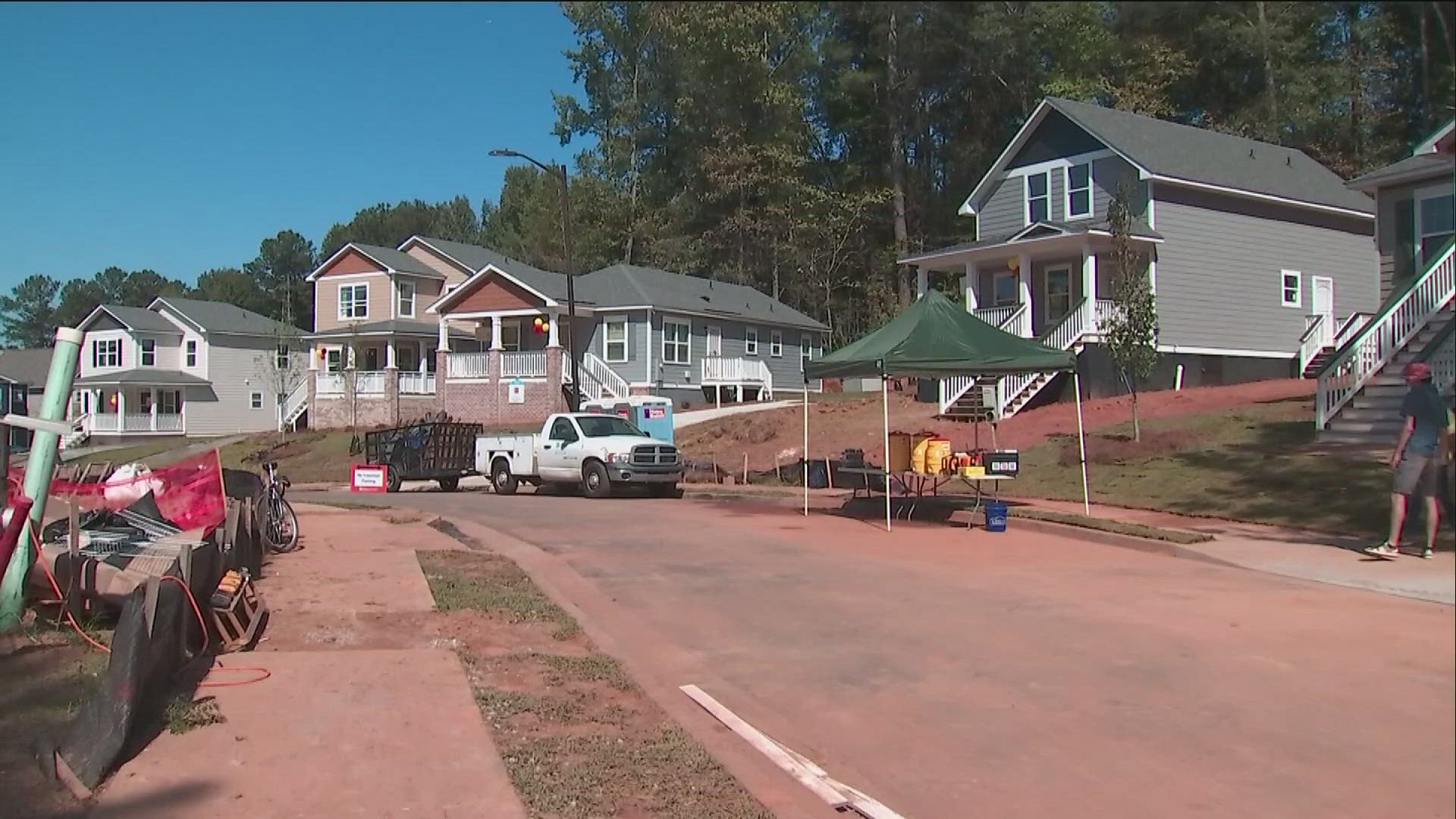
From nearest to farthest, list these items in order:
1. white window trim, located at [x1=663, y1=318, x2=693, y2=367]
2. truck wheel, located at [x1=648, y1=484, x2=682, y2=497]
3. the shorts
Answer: the shorts → truck wheel, located at [x1=648, y1=484, x2=682, y2=497] → white window trim, located at [x1=663, y1=318, x2=693, y2=367]

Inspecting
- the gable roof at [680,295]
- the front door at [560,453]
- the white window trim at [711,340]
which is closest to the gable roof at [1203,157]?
the front door at [560,453]

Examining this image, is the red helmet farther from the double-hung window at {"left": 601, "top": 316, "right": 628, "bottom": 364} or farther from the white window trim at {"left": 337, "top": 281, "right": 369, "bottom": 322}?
the white window trim at {"left": 337, "top": 281, "right": 369, "bottom": 322}

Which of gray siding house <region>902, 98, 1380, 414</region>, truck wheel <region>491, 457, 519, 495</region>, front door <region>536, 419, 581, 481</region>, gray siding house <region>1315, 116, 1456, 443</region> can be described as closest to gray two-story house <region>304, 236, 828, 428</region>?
gray siding house <region>902, 98, 1380, 414</region>

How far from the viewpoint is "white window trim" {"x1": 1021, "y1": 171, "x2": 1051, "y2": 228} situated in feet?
101

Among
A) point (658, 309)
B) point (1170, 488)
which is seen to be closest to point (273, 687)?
point (1170, 488)

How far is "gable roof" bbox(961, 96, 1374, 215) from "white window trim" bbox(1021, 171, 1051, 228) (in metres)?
7.96

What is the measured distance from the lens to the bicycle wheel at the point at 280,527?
41.5ft

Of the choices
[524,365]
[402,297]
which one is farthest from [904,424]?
[402,297]

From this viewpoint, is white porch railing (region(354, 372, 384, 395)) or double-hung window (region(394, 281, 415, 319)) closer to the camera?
white porch railing (region(354, 372, 384, 395))

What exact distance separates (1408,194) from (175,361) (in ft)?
151

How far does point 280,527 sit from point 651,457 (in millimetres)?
10457

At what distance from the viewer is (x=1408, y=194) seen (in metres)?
18.8

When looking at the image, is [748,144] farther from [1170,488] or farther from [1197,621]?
[1170,488]

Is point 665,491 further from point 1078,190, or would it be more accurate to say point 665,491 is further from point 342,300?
point 342,300
